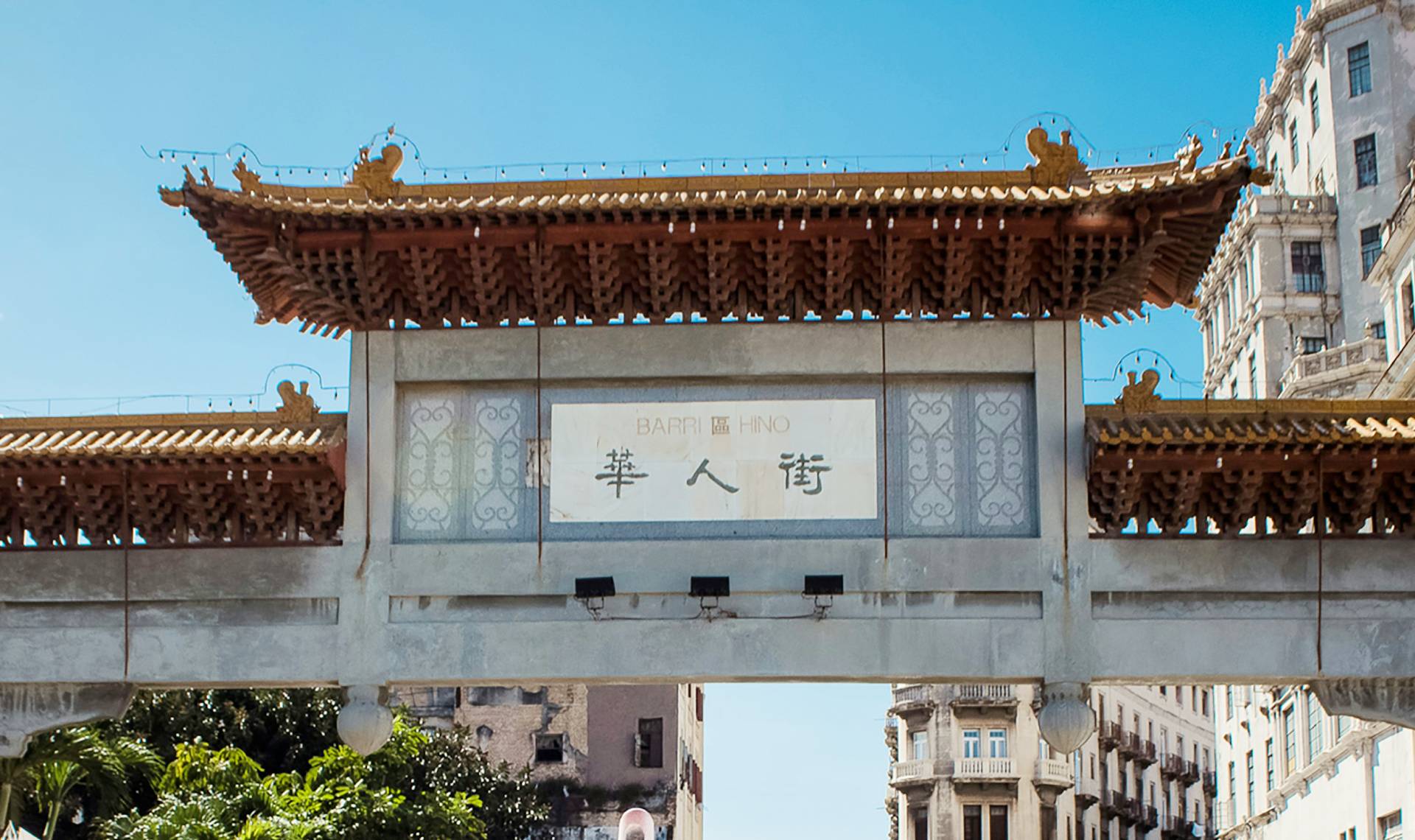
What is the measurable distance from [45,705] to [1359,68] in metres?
36.4

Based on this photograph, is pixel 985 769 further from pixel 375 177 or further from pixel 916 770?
pixel 375 177

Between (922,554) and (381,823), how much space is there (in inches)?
516

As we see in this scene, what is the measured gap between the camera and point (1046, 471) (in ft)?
44.1

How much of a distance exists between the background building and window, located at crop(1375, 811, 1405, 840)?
19.2 metres

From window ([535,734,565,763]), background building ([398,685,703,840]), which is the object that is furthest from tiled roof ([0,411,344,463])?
window ([535,734,565,763])

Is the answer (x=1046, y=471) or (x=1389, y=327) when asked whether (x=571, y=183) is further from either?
(x=1389, y=327)

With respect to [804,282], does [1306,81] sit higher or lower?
higher

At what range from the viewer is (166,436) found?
13.9m

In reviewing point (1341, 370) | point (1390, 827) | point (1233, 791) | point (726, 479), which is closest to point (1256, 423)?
point (726, 479)

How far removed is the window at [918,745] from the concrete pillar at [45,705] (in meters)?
33.5

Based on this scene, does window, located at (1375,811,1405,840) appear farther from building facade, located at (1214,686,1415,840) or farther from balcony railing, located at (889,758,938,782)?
balcony railing, located at (889,758,938,782)

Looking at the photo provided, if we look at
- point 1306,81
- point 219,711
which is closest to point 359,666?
point 219,711

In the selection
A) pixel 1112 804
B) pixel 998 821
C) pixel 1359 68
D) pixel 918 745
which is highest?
pixel 1359 68

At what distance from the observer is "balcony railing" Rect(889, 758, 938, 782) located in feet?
147
